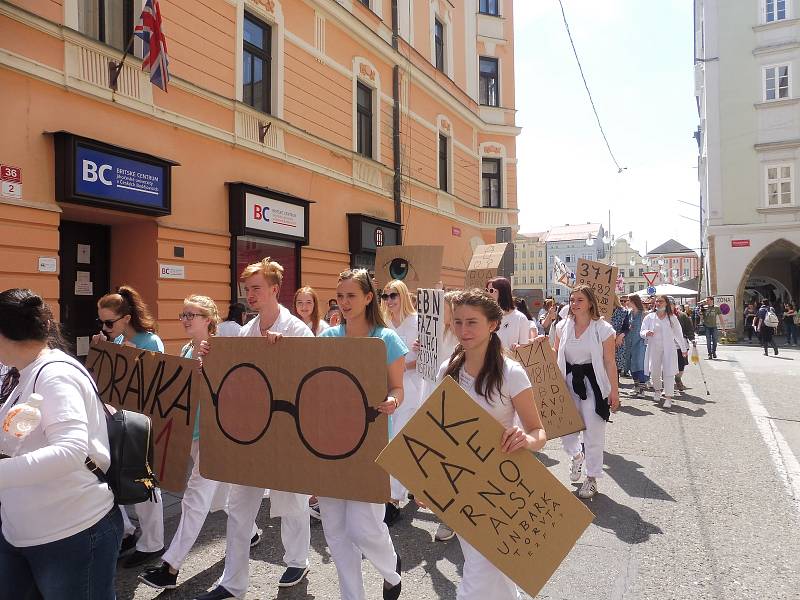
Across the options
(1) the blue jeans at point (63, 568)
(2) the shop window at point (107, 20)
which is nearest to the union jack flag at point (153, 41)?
(2) the shop window at point (107, 20)

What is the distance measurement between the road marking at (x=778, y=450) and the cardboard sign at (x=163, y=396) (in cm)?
475

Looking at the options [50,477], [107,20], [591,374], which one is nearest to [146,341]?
[50,477]

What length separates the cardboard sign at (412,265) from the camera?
356 inches

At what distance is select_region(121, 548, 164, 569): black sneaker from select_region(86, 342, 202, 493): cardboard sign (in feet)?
2.06

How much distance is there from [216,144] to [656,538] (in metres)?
8.77

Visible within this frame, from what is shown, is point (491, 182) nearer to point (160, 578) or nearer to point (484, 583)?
point (160, 578)

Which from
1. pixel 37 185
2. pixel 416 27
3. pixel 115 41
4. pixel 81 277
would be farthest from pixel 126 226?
pixel 416 27

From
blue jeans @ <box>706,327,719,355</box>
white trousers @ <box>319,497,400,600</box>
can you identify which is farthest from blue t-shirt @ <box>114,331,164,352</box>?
blue jeans @ <box>706,327,719,355</box>

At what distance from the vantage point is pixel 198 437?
3727 millimetres

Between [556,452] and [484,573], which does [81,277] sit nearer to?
[556,452]

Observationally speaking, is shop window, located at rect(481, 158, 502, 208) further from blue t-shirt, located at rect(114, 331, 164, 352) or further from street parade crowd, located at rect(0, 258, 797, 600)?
blue t-shirt, located at rect(114, 331, 164, 352)

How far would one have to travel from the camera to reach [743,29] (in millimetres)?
28406

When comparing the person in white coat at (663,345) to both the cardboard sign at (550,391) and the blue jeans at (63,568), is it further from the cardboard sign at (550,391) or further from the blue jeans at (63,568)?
the blue jeans at (63,568)

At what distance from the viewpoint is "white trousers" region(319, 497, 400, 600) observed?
120 inches
